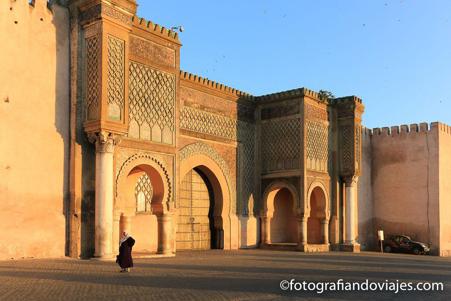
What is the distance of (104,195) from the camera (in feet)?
34.8

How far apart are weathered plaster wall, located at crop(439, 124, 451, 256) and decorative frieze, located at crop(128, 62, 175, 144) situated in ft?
42.4

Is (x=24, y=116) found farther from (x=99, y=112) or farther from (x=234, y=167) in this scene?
(x=234, y=167)

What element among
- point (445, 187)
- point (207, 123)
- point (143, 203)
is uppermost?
point (207, 123)

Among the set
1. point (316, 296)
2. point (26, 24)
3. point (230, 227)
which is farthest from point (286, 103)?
point (316, 296)

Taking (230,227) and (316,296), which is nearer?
(316,296)

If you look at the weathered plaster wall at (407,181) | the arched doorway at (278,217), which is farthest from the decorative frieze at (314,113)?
the weathered plaster wall at (407,181)

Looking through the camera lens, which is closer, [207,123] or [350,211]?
[207,123]

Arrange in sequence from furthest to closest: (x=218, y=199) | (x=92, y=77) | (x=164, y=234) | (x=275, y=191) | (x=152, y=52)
Answer: 1. (x=275, y=191)
2. (x=218, y=199)
3. (x=152, y=52)
4. (x=164, y=234)
5. (x=92, y=77)

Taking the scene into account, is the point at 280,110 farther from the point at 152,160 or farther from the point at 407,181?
the point at 407,181

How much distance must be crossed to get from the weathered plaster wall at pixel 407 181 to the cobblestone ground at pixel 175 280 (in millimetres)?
12289

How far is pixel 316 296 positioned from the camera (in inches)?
240

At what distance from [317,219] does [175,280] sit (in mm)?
11240

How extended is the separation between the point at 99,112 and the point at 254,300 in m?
6.10

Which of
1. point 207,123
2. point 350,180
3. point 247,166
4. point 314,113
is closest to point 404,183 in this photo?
point 350,180
